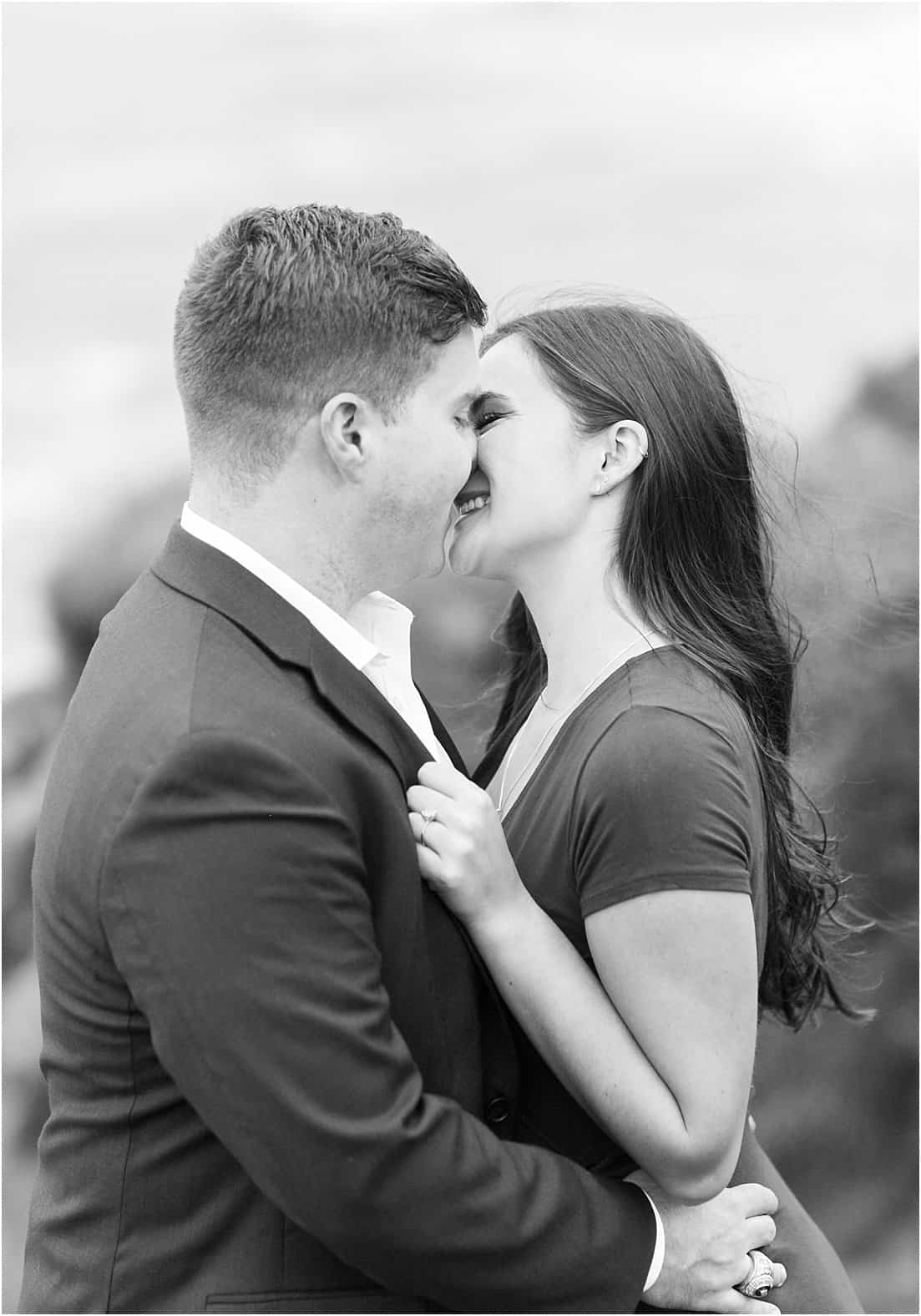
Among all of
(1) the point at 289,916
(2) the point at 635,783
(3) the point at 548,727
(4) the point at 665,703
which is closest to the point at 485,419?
(3) the point at 548,727

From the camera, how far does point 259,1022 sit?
1286 millimetres

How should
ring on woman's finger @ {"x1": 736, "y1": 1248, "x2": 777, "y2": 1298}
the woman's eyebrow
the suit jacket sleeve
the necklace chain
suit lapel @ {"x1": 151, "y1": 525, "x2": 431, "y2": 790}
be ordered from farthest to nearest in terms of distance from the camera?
the woman's eyebrow
the necklace chain
ring on woman's finger @ {"x1": 736, "y1": 1248, "x2": 777, "y2": 1298}
suit lapel @ {"x1": 151, "y1": 525, "x2": 431, "y2": 790}
the suit jacket sleeve

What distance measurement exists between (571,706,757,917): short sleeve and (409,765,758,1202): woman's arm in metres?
0.03

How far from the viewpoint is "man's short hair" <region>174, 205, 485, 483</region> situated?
158 centimetres

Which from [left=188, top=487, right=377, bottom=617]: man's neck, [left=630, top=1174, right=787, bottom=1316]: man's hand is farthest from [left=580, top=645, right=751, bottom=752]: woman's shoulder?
[left=630, top=1174, right=787, bottom=1316]: man's hand

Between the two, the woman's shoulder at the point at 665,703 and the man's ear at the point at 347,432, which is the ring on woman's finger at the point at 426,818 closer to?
the woman's shoulder at the point at 665,703

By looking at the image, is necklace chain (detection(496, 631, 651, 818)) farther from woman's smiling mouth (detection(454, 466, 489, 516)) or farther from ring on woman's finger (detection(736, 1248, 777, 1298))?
ring on woman's finger (detection(736, 1248, 777, 1298))

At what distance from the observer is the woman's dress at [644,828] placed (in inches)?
65.2

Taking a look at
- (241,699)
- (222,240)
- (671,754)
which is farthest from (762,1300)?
(222,240)

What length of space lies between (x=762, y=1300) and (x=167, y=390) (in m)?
2.66

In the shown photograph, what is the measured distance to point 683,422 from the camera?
2.08 metres

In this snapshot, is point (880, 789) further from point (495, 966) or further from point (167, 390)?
point (495, 966)

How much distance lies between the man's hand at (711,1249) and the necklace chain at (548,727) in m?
0.62

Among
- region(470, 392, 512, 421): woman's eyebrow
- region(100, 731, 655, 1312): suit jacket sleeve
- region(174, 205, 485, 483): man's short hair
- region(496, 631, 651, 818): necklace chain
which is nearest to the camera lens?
region(100, 731, 655, 1312): suit jacket sleeve
